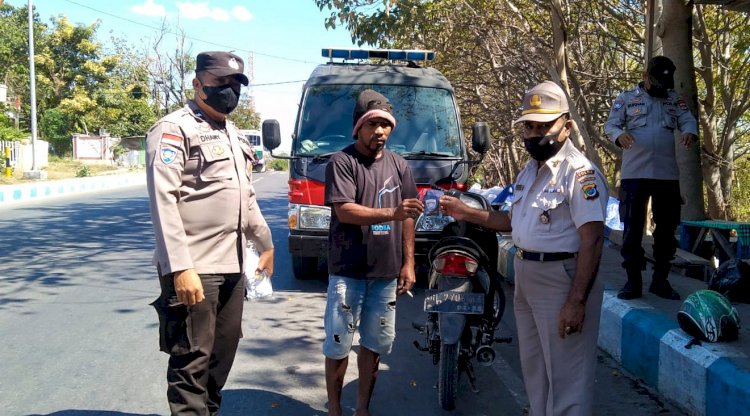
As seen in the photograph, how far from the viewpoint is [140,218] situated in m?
14.9

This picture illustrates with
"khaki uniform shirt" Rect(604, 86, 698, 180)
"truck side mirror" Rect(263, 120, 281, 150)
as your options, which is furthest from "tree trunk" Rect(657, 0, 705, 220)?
"truck side mirror" Rect(263, 120, 281, 150)

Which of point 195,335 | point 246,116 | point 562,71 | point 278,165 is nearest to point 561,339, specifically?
point 195,335

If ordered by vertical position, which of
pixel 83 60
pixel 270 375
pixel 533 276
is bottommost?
pixel 270 375

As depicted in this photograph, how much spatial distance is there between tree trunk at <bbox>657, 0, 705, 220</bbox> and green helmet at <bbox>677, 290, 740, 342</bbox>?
9.50 feet

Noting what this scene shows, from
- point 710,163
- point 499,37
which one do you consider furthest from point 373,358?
point 499,37

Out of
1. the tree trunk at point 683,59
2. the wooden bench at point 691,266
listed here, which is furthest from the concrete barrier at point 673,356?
the tree trunk at point 683,59

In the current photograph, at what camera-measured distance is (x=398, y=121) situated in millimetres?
8016

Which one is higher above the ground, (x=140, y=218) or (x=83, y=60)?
(x=83, y=60)

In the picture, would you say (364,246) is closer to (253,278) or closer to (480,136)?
(253,278)

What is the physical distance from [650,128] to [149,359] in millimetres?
4075

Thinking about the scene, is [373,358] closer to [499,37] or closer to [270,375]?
[270,375]

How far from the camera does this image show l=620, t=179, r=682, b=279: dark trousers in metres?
5.17

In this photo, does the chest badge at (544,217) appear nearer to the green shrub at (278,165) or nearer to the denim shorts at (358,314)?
the denim shorts at (358,314)

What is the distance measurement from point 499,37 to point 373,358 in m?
11.7
